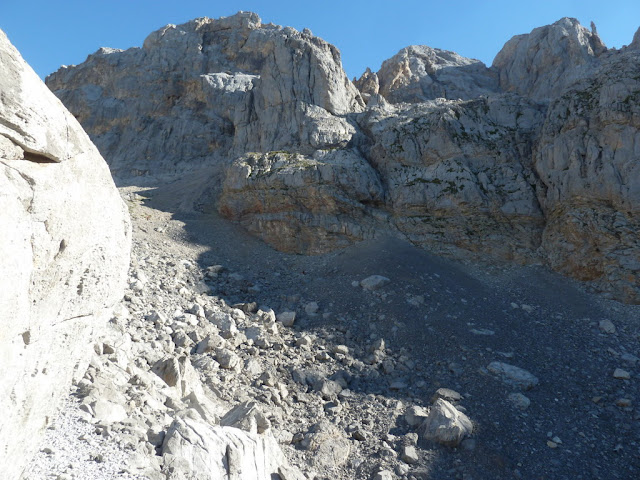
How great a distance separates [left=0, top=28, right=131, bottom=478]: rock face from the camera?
5066mm

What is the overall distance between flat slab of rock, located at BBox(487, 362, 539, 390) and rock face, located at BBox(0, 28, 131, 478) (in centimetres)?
1277

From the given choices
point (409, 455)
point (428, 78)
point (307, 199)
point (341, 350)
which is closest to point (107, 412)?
point (409, 455)

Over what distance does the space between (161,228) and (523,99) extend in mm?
22863

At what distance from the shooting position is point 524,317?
1916 cm

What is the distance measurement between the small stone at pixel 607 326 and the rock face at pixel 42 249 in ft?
61.5

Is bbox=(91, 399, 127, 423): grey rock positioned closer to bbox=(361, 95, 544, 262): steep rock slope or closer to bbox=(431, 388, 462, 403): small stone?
bbox=(431, 388, 462, 403): small stone

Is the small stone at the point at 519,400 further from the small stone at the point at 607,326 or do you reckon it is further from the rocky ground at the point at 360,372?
the small stone at the point at 607,326

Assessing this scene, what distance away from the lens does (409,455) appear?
11.4m

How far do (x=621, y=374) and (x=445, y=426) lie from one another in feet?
24.5

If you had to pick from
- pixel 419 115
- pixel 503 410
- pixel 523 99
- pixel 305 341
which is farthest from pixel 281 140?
pixel 503 410

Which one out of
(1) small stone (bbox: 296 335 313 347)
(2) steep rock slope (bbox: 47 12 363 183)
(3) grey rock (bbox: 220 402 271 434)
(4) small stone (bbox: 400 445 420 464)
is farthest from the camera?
(2) steep rock slope (bbox: 47 12 363 183)

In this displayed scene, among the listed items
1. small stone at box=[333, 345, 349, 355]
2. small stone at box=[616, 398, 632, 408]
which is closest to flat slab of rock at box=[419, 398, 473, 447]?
small stone at box=[333, 345, 349, 355]

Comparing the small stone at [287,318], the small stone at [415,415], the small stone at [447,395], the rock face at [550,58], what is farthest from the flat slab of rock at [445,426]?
the rock face at [550,58]

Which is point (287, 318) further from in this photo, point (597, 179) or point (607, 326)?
point (597, 179)
